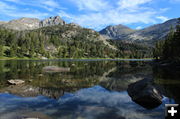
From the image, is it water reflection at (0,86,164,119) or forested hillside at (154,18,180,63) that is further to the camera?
forested hillside at (154,18,180,63)

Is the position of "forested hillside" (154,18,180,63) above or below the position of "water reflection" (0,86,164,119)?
above

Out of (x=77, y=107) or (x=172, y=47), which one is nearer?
(x=77, y=107)

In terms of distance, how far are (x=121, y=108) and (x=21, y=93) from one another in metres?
16.4

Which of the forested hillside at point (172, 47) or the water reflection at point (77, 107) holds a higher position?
the forested hillside at point (172, 47)

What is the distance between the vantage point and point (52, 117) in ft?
53.7

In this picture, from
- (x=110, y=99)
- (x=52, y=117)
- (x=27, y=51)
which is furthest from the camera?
(x=27, y=51)

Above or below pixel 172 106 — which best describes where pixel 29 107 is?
below

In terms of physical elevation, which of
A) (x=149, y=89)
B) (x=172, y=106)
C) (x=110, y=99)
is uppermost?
(x=172, y=106)

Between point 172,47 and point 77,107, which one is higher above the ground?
point 172,47

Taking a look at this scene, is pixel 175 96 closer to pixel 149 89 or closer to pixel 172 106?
pixel 149 89

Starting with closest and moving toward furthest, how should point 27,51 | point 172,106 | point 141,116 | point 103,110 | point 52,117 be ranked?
point 172,106 → point 52,117 → point 141,116 → point 103,110 → point 27,51

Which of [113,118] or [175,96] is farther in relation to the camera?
[175,96]

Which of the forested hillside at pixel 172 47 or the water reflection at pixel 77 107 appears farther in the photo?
the forested hillside at pixel 172 47

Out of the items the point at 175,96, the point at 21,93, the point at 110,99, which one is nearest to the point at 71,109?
the point at 110,99
